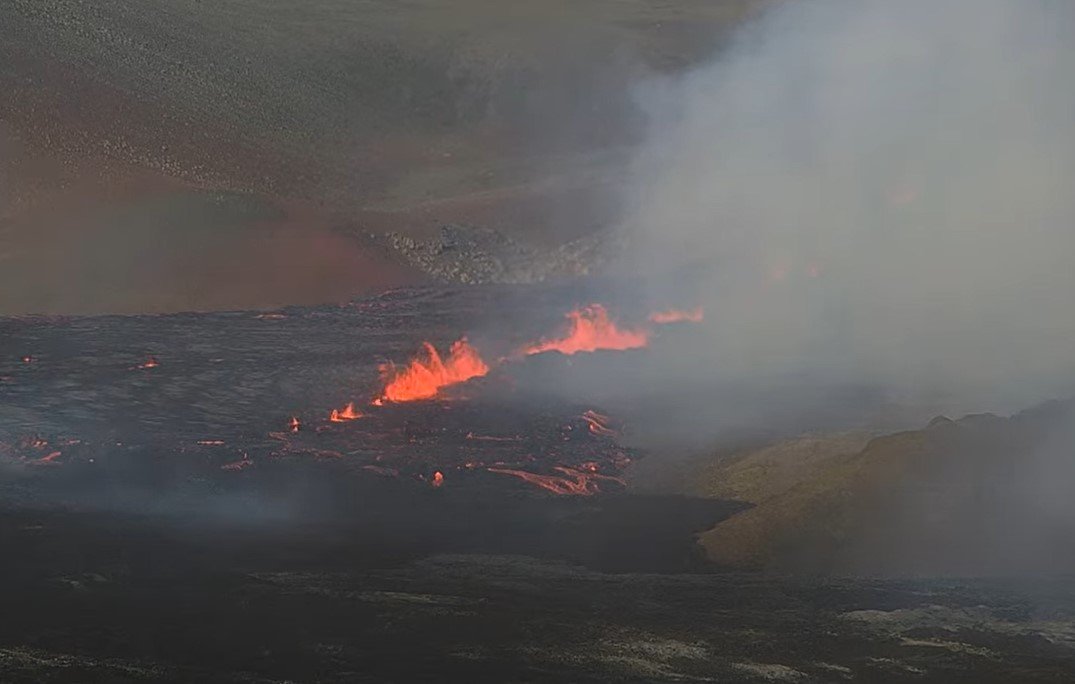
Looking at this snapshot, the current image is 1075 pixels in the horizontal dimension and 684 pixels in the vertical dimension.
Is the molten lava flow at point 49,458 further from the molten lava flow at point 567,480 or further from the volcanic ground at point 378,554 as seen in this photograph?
the molten lava flow at point 567,480

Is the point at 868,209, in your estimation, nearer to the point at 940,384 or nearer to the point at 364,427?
the point at 940,384

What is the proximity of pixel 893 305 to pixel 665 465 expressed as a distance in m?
15.5

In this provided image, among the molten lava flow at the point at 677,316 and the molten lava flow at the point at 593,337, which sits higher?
the molten lava flow at the point at 677,316

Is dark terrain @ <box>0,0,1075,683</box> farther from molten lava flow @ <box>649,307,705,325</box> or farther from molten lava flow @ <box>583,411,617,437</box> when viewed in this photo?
molten lava flow @ <box>649,307,705,325</box>

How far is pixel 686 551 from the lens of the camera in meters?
19.2

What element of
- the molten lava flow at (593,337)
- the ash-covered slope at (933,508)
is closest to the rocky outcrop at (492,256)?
the molten lava flow at (593,337)

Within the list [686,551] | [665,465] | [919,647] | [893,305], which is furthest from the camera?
[893,305]

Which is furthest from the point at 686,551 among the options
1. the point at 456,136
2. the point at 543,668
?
the point at 456,136

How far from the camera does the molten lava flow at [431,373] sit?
27934 mm

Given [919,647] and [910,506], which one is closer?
[919,647]

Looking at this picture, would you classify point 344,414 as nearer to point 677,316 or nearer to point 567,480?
point 567,480

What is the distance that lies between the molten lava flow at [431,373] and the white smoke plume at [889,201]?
5921 millimetres

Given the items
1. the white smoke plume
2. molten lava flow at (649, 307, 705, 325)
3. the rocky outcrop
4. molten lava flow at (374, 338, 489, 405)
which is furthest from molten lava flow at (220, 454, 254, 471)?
the rocky outcrop

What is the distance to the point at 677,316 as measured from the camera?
118 ft
